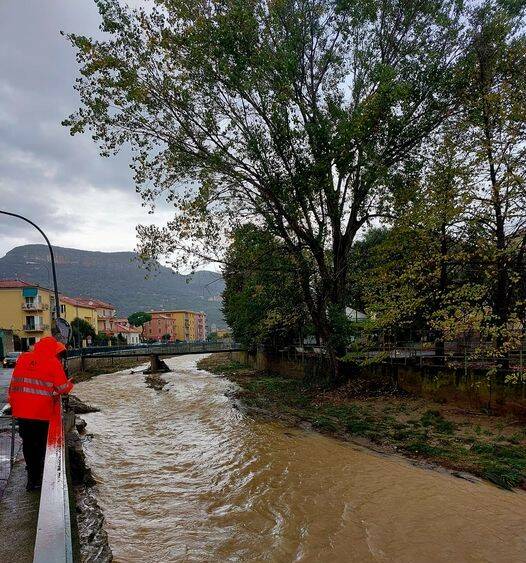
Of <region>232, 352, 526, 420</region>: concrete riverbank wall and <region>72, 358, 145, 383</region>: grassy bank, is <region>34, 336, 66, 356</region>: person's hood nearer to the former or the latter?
<region>232, 352, 526, 420</region>: concrete riverbank wall

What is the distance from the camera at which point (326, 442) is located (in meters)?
11.1

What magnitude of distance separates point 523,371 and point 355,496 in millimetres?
6155

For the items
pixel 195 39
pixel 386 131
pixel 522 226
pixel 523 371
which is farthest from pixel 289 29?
pixel 523 371

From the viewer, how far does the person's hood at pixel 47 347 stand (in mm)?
5105

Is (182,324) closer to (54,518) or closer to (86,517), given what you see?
(86,517)

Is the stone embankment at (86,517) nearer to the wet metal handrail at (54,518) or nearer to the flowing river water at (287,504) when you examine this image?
the flowing river water at (287,504)

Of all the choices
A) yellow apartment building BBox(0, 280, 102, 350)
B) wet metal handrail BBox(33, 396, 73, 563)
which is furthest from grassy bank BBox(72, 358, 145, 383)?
wet metal handrail BBox(33, 396, 73, 563)

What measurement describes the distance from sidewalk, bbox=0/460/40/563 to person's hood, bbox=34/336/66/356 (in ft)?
5.14

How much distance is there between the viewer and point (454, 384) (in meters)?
13.2

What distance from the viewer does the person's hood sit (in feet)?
16.8

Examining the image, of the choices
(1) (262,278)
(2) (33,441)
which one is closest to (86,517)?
(2) (33,441)

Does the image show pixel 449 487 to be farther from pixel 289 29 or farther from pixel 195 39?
pixel 289 29

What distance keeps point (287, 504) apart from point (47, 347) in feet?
15.0

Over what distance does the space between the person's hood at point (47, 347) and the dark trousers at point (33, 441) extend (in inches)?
30.8
